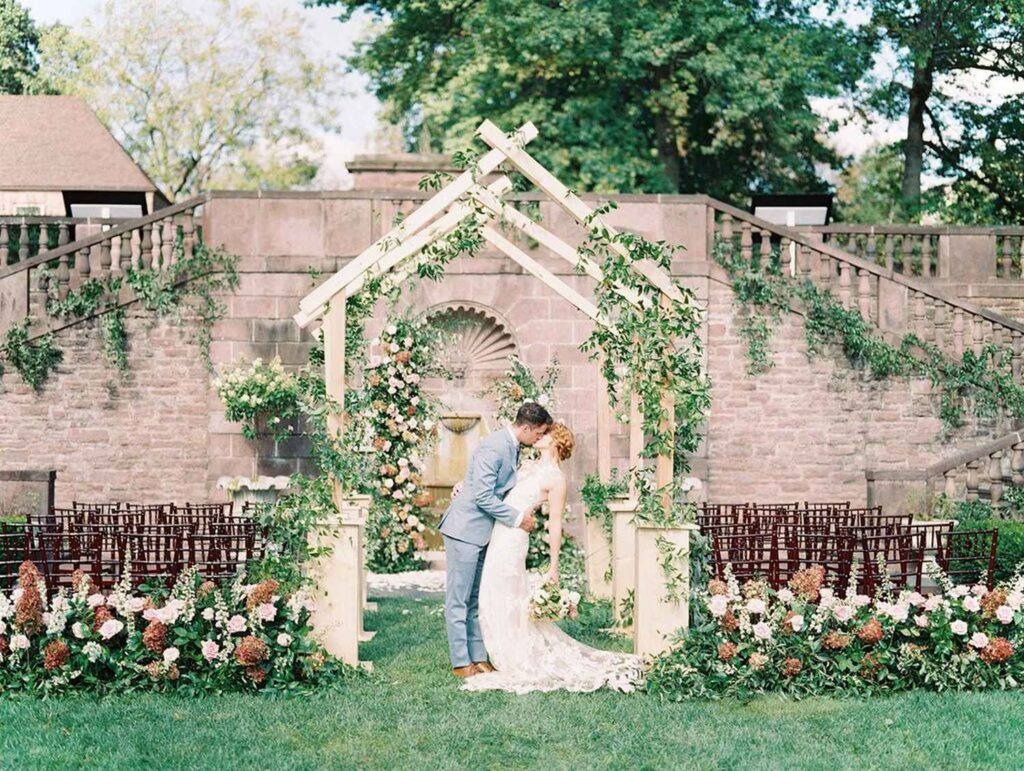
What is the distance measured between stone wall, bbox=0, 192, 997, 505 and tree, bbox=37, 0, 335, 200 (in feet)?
59.8

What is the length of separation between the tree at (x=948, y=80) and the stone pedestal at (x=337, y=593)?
18.6 meters

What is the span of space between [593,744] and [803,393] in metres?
11.2

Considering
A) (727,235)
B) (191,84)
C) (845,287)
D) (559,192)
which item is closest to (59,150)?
(191,84)

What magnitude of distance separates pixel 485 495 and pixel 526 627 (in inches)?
35.4

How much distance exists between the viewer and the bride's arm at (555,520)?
9.17 meters

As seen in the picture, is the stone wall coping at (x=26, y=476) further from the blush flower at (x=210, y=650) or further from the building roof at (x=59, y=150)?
the building roof at (x=59, y=150)

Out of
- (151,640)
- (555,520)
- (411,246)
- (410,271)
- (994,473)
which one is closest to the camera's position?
(151,640)

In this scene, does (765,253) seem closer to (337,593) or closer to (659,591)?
(659,591)

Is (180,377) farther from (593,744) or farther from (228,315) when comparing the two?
(593,744)

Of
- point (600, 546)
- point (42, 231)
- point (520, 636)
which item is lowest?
point (520, 636)

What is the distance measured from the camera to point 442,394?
17500 millimetres

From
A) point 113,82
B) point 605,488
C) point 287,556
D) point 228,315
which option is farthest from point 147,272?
point 113,82

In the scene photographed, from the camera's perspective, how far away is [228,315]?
17344mm

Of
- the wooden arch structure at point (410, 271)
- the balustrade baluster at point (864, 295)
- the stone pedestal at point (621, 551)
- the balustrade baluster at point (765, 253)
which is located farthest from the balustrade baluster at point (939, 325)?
the wooden arch structure at point (410, 271)
